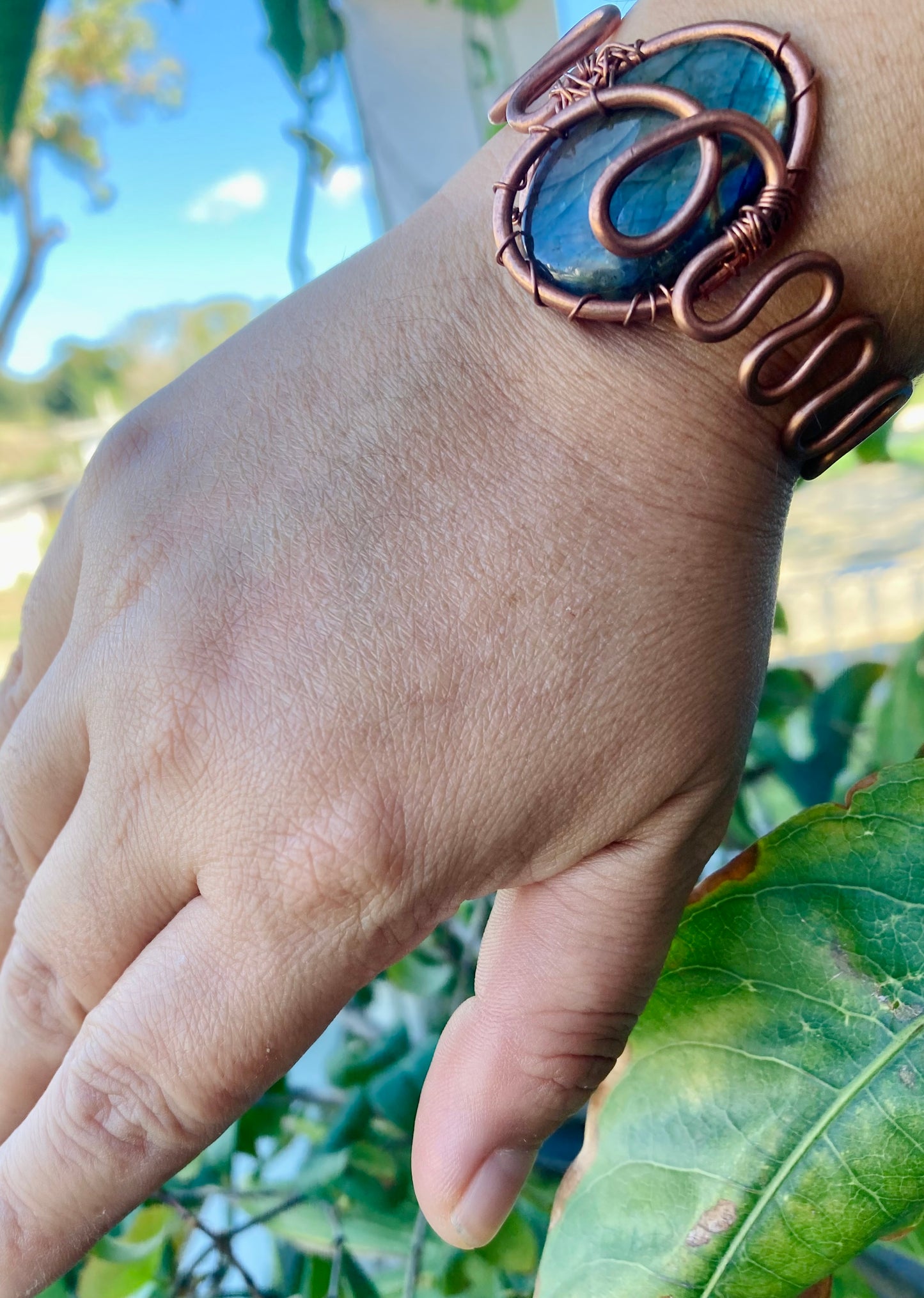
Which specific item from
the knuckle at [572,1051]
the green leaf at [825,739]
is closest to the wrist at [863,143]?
the knuckle at [572,1051]

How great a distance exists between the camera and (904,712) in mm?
779

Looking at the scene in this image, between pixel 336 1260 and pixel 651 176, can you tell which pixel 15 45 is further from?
pixel 336 1260

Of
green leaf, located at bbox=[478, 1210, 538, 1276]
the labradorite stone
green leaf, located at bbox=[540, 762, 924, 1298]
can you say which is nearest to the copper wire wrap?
the labradorite stone

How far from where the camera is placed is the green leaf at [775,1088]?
391mm

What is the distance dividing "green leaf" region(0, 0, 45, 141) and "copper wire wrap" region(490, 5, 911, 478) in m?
0.44

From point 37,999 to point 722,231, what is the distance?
496 millimetres

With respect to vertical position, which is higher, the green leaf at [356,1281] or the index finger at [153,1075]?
the index finger at [153,1075]

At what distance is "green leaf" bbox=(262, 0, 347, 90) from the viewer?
76 cm

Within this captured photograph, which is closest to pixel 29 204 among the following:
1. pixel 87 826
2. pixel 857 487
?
pixel 87 826

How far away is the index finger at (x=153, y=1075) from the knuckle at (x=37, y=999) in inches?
1.6

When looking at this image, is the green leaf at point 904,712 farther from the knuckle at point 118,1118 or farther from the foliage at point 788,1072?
the knuckle at point 118,1118

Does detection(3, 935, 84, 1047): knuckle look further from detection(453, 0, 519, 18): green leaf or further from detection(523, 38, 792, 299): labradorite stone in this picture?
detection(453, 0, 519, 18): green leaf

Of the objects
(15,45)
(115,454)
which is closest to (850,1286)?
(115,454)

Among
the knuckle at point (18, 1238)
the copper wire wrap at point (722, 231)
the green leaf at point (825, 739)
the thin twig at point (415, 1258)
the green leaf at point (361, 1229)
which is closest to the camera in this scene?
the copper wire wrap at point (722, 231)
